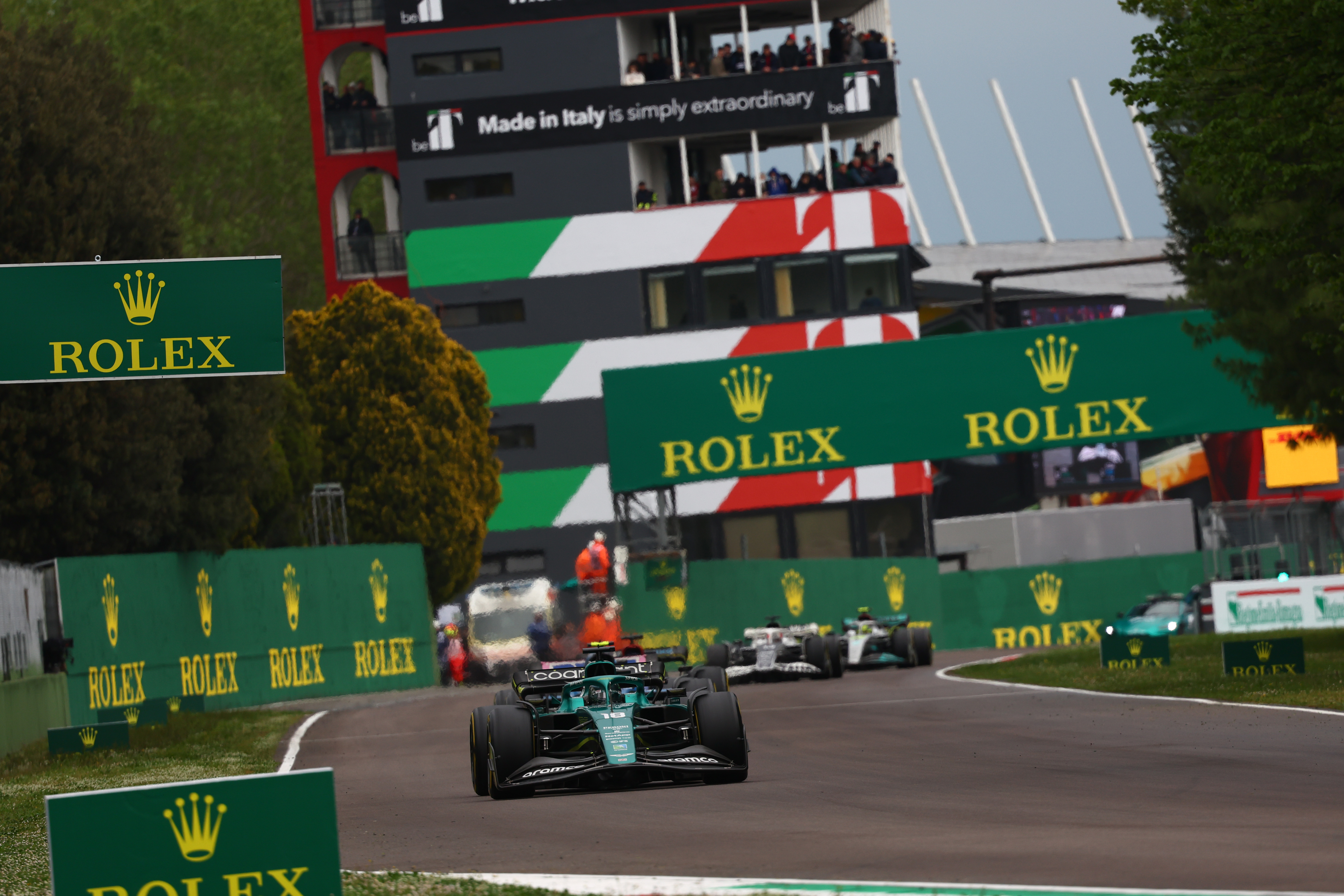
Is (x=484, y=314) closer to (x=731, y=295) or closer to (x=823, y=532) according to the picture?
(x=731, y=295)

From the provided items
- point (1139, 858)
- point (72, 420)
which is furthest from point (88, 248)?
point (1139, 858)

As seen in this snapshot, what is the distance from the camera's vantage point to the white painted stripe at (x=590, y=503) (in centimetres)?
5888

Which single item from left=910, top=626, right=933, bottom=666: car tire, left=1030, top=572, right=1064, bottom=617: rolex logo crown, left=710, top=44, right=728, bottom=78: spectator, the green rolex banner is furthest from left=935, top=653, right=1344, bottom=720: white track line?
left=710, top=44, right=728, bottom=78: spectator

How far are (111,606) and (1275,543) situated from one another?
32996mm

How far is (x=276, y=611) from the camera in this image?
113 ft

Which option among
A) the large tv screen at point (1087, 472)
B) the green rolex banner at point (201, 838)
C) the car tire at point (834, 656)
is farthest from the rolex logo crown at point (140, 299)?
the large tv screen at point (1087, 472)

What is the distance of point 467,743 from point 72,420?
36.8ft

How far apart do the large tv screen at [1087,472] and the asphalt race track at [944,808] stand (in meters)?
53.3

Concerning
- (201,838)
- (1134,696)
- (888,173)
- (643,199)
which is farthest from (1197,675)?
(643,199)

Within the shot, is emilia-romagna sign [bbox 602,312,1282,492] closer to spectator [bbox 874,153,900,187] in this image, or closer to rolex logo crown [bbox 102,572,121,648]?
rolex logo crown [bbox 102,572,121,648]

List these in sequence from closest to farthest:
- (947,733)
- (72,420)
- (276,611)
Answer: (947,733) < (72,420) < (276,611)

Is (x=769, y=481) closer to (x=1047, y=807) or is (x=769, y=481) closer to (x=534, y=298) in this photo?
(x=534, y=298)

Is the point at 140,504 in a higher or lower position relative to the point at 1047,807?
higher

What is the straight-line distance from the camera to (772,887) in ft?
28.8
